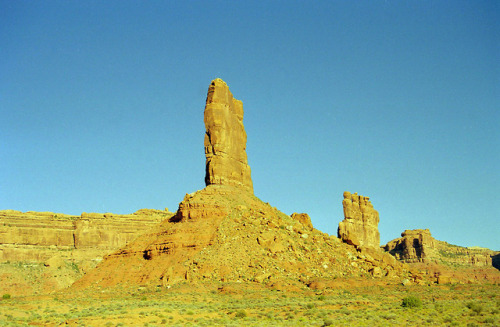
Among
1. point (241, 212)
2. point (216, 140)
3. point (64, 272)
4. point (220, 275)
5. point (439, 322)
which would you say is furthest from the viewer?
point (64, 272)

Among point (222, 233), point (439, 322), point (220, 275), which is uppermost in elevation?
point (222, 233)

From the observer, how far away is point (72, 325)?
4425 centimetres

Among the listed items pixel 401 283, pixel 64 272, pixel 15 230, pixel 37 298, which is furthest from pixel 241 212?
pixel 15 230

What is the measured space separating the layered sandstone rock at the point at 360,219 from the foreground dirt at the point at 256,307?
3212 inches

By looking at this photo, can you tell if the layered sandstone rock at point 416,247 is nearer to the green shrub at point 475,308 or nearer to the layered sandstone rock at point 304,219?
the layered sandstone rock at point 304,219

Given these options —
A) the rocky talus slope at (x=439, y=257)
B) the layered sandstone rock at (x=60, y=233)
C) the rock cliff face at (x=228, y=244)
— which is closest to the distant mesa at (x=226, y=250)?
the rock cliff face at (x=228, y=244)

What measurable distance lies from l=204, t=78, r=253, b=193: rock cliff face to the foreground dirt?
2169cm

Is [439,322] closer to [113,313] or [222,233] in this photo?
[113,313]

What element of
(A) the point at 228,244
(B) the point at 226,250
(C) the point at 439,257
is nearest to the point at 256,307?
(B) the point at 226,250

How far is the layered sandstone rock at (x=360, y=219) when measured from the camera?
500ft

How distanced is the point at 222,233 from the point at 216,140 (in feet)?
52.8

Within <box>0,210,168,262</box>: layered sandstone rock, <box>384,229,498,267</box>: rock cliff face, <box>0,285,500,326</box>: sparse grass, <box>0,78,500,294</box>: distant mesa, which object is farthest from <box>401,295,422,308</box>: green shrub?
<box>384,229,498,267</box>: rock cliff face

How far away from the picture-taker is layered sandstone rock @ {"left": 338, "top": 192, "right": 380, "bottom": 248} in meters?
152

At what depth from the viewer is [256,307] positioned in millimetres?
53000
